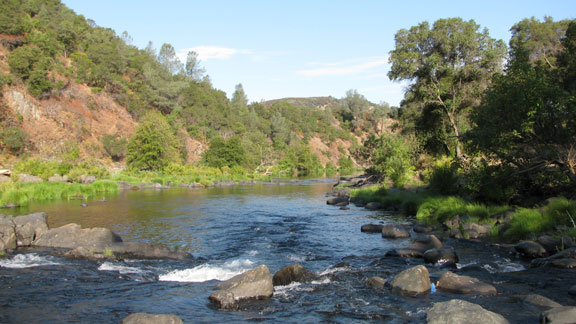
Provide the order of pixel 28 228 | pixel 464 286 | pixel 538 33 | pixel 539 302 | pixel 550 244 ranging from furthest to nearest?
1. pixel 538 33
2. pixel 28 228
3. pixel 550 244
4. pixel 464 286
5. pixel 539 302

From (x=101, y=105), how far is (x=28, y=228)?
63.2 metres

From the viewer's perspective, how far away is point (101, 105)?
74.1m

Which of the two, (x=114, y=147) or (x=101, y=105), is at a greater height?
A: (x=101, y=105)

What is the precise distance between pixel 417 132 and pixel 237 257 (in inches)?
1164

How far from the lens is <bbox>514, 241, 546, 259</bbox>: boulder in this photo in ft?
44.8

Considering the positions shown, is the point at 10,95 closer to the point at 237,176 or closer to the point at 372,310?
the point at 237,176

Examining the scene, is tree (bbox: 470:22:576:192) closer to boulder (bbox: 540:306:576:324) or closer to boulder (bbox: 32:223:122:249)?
boulder (bbox: 540:306:576:324)

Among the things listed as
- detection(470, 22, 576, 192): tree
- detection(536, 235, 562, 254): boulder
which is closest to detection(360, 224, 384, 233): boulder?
detection(470, 22, 576, 192): tree

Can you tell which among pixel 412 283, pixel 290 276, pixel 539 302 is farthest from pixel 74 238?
pixel 539 302

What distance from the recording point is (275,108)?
140m

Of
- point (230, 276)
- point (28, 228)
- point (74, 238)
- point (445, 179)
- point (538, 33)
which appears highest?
point (538, 33)

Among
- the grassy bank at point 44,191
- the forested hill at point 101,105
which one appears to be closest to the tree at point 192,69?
the forested hill at point 101,105

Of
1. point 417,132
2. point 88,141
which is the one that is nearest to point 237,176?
point 88,141

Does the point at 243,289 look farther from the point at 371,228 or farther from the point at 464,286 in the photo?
the point at 371,228
